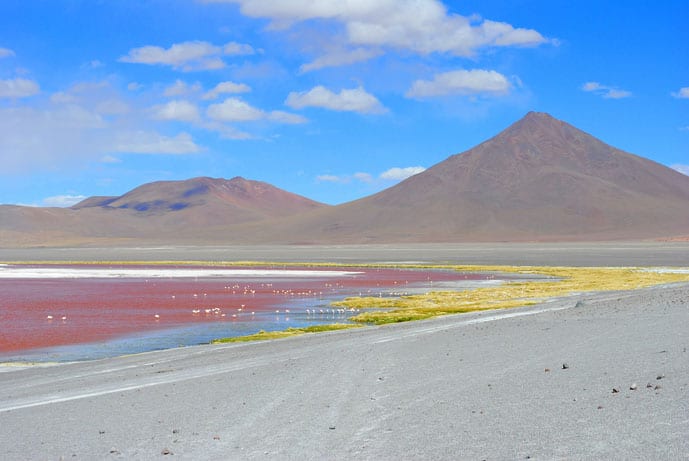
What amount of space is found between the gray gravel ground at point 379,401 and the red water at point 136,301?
834cm

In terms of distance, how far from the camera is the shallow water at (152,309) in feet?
74.8

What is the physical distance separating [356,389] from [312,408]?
4.66 ft

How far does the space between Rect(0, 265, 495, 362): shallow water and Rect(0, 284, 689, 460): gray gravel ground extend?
15.9 ft

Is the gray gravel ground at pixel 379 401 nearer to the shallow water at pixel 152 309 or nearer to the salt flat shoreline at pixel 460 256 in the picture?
the shallow water at pixel 152 309

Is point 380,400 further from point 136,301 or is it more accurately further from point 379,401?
point 136,301

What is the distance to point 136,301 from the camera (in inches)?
1464

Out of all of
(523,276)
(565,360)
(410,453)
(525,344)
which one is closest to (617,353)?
(565,360)

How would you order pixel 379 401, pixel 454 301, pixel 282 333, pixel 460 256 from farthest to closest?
pixel 460 256 < pixel 454 301 < pixel 282 333 < pixel 379 401

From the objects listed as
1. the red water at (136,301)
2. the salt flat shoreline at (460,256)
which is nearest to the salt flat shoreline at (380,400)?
the red water at (136,301)

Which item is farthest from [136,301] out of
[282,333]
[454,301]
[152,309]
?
[282,333]

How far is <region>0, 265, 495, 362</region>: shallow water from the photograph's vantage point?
2280cm

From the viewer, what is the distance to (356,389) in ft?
41.1

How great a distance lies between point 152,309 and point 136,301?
416cm

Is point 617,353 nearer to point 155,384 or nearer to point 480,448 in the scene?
point 480,448
